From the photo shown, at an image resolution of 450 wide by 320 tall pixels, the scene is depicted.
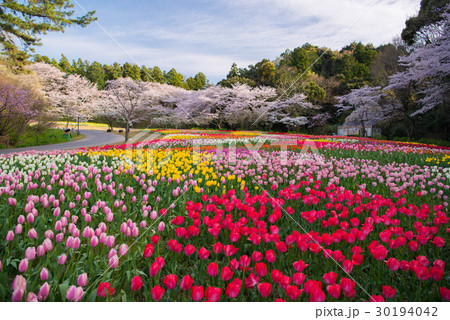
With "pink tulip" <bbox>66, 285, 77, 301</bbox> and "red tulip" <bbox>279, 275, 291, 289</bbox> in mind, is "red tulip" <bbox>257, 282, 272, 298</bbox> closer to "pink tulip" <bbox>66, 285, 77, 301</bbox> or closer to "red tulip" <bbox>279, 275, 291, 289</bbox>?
"red tulip" <bbox>279, 275, 291, 289</bbox>

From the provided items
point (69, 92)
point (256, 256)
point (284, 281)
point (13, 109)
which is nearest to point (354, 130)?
point (13, 109)

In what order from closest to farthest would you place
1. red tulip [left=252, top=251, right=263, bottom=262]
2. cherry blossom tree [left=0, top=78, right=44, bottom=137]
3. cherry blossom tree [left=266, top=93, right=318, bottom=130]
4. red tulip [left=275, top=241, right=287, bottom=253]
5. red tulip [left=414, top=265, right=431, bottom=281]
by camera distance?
red tulip [left=414, top=265, right=431, bottom=281] → red tulip [left=252, top=251, right=263, bottom=262] → red tulip [left=275, top=241, right=287, bottom=253] → cherry blossom tree [left=0, top=78, right=44, bottom=137] → cherry blossom tree [left=266, top=93, right=318, bottom=130]

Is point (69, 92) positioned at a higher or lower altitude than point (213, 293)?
higher

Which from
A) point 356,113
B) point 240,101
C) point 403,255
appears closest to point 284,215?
point 403,255

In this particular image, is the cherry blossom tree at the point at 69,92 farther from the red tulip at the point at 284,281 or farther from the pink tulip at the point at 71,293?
the red tulip at the point at 284,281

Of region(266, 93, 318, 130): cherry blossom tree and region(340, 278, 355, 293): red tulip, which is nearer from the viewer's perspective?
region(340, 278, 355, 293): red tulip

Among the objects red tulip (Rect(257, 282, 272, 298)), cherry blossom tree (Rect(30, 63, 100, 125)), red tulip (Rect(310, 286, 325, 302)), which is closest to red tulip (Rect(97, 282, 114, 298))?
red tulip (Rect(257, 282, 272, 298))

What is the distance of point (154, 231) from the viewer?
2498 millimetres

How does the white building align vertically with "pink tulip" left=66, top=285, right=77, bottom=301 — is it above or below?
above

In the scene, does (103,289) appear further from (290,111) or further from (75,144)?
(290,111)

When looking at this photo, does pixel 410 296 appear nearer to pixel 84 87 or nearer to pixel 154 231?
pixel 154 231

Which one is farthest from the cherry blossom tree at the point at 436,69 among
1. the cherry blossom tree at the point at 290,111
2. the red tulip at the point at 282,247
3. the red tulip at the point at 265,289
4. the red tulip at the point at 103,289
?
the red tulip at the point at 103,289

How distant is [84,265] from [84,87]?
45543mm

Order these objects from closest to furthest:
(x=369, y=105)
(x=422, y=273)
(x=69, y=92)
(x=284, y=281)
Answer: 1. (x=284, y=281)
2. (x=422, y=273)
3. (x=369, y=105)
4. (x=69, y=92)
